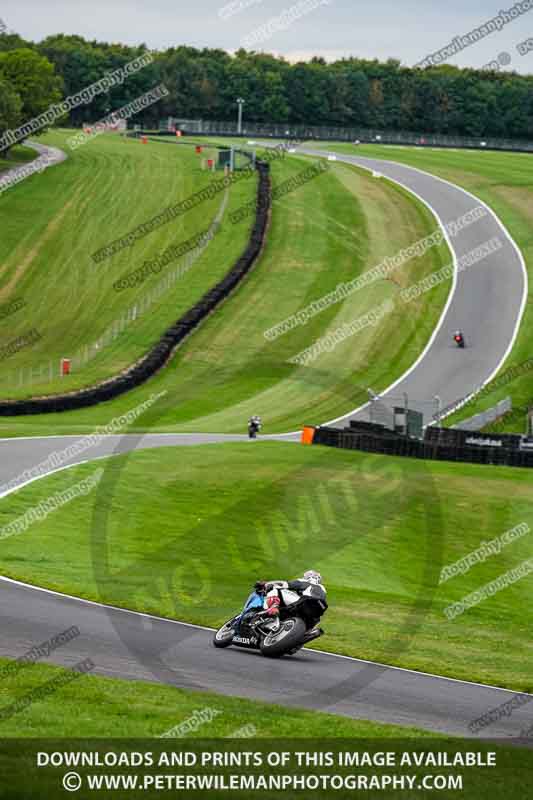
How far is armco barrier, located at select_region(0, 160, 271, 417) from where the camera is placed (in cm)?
4525

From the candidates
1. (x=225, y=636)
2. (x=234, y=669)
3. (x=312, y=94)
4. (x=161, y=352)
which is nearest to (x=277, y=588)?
(x=225, y=636)

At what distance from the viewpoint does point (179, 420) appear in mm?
48906

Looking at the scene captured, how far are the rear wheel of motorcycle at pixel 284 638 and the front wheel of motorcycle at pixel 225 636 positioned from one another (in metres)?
0.51

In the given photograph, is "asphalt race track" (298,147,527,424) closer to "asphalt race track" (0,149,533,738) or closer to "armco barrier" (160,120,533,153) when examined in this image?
"asphalt race track" (0,149,533,738)

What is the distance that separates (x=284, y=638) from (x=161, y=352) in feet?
124

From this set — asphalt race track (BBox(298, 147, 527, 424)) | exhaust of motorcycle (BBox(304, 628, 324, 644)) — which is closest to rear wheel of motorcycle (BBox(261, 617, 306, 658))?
exhaust of motorcycle (BBox(304, 628, 324, 644))

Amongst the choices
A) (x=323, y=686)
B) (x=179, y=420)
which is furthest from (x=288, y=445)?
(x=323, y=686)

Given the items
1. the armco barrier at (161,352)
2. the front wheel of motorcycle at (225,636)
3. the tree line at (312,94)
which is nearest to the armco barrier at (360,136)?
the tree line at (312,94)

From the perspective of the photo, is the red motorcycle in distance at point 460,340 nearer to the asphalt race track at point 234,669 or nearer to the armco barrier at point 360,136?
the asphalt race track at point 234,669

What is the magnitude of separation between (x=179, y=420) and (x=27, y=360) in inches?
401

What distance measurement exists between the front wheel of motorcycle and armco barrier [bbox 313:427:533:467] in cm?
2079

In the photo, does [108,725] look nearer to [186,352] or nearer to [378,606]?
[378,606]

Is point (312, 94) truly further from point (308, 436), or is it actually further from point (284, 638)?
point (284, 638)

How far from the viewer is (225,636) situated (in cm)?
1822
